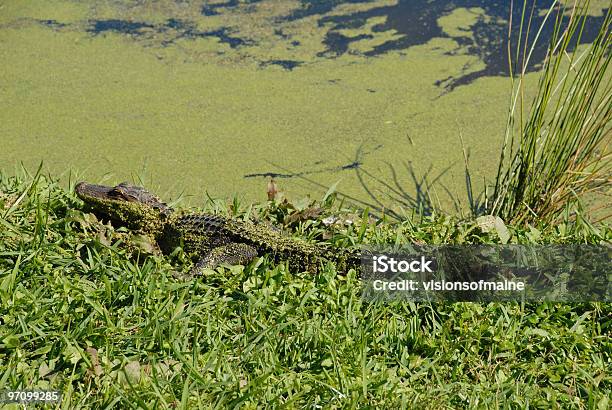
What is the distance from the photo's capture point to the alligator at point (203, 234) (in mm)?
2486

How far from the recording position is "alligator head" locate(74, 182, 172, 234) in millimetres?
2715

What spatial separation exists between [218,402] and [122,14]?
14.3ft

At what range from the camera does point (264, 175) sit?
139 inches

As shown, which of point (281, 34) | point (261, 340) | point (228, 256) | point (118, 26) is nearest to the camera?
point (261, 340)

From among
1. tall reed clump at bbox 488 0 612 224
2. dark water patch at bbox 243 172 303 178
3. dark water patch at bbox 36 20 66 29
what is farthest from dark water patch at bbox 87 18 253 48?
tall reed clump at bbox 488 0 612 224

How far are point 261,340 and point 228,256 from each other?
1.76 ft

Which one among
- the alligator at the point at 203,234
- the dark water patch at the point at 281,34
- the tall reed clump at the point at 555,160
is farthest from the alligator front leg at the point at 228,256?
the dark water patch at the point at 281,34

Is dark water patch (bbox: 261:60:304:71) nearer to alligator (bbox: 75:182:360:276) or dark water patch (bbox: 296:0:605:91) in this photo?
dark water patch (bbox: 296:0:605:91)

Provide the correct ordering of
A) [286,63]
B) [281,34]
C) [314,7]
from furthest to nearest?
1. [314,7]
2. [281,34]
3. [286,63]

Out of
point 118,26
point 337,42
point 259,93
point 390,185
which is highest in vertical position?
point 118,26

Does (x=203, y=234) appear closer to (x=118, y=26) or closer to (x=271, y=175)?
(x=271, y=175)

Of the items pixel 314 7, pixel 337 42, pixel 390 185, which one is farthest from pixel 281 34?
pixel 390 185

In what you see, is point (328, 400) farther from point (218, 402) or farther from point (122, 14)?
point (122, 14)

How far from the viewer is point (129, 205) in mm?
2719
